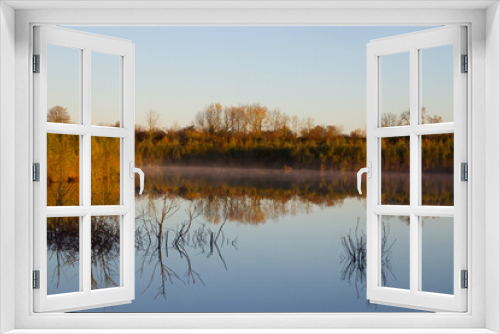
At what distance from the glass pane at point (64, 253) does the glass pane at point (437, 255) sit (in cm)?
214

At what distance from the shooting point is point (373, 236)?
3.07 metres

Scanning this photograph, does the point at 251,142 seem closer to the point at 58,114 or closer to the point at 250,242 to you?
the point at 250,242

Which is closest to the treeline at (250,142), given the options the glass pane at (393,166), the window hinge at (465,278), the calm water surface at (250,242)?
the calm water surface at (250,242)

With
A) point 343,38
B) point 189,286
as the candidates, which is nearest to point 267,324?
point 189,286

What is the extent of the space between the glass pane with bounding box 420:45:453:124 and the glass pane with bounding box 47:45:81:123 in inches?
84.0

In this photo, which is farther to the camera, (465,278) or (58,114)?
(58,114)

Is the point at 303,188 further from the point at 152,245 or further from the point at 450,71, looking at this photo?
the point at 450,71

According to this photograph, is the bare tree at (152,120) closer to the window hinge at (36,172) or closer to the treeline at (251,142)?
the treeline at (251,142)

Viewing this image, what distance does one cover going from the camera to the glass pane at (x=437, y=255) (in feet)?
9.29

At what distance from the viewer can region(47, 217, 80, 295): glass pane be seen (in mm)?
3139

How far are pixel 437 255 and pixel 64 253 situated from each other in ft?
10.4

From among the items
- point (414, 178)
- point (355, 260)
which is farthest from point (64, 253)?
point (355, 260)

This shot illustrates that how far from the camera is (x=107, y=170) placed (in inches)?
146

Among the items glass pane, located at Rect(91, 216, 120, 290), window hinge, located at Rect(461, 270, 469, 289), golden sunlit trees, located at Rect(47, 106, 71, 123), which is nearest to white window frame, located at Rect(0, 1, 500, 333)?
window hinge, located at Rect(461, 270, 469, 289)
